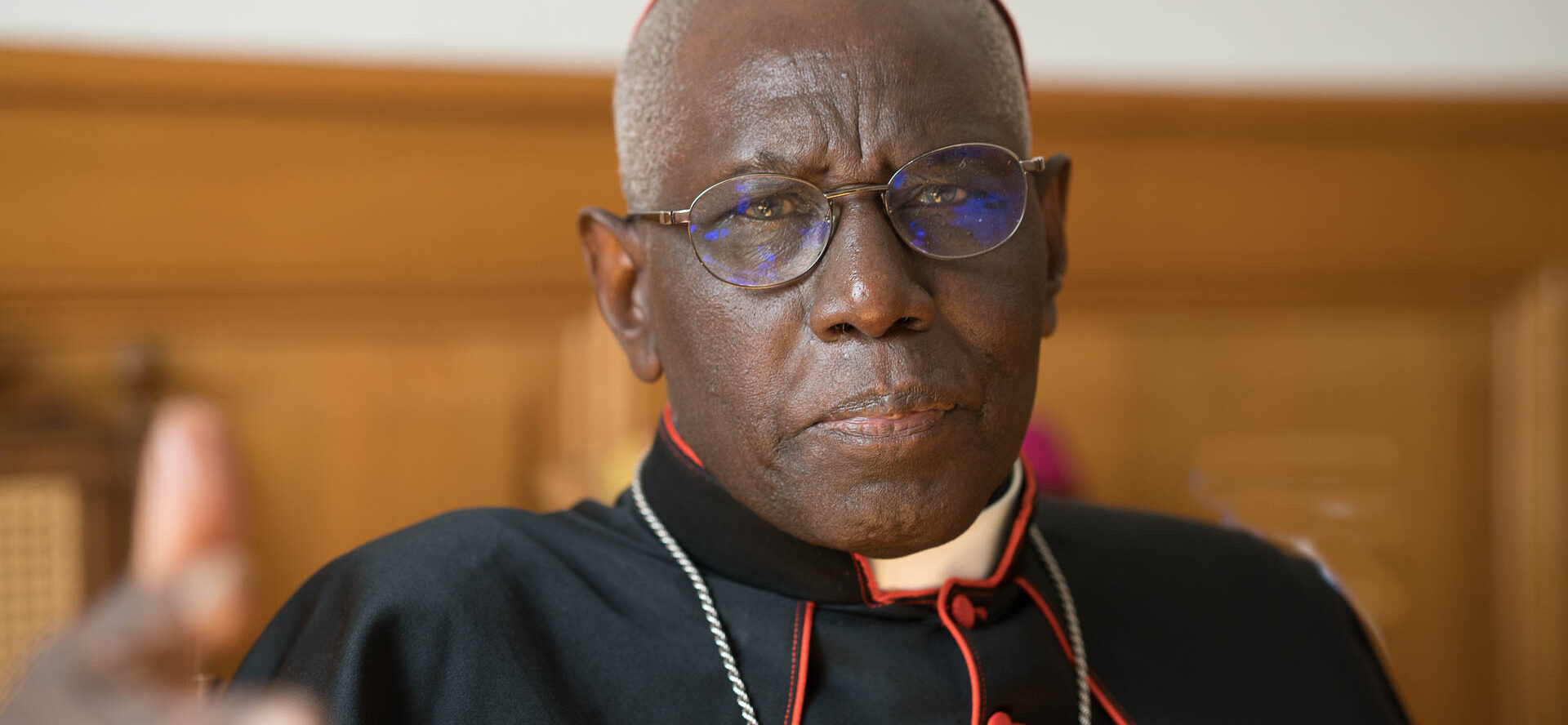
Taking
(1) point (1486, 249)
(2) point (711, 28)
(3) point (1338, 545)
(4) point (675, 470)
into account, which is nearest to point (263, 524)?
(4) point (675, 470)

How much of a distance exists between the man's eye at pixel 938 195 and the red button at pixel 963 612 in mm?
402

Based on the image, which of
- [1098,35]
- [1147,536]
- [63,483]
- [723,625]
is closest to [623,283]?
[723,625]

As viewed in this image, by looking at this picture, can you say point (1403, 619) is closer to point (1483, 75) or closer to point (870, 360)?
point (1483, 75)

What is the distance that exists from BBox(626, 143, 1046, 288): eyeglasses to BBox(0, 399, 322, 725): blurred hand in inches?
28.6

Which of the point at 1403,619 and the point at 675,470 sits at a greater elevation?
the point at 675,470

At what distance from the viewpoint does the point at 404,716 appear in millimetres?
1234

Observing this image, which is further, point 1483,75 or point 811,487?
point 1483,75

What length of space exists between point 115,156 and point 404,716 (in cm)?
214

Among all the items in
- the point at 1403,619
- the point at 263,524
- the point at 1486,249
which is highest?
the point at 1486,249

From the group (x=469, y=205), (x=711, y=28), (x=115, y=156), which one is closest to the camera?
(x=711, y=28)

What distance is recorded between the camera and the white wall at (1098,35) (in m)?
2.88

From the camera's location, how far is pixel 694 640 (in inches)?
52.9

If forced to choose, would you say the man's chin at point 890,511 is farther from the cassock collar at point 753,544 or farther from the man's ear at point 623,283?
the man's ear at point 623,283

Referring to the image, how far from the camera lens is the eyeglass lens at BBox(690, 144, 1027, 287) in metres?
1.24
